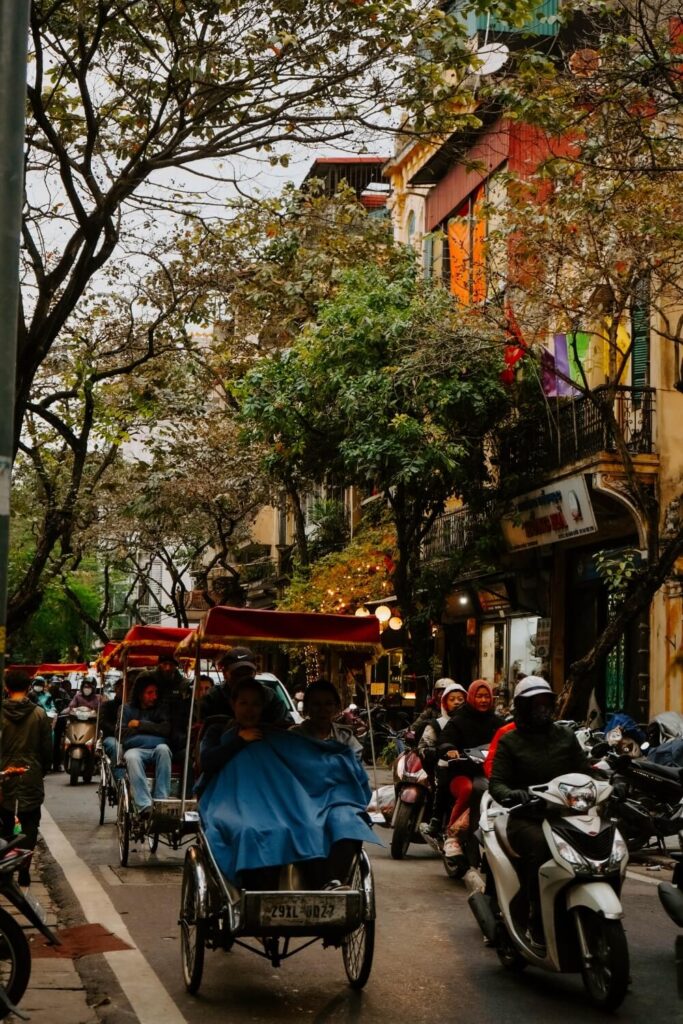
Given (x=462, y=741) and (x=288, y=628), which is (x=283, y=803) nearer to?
(x=288, y=628)

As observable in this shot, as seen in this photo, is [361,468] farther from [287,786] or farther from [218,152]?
[287,786]

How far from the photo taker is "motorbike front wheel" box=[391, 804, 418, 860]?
44.1ft

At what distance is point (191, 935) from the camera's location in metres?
7.57

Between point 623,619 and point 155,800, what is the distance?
261 inches

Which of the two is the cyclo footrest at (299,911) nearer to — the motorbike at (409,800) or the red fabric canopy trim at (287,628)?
the red fabric canopy trim at (287,628)

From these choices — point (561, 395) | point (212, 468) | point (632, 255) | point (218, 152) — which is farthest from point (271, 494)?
point (218, 152)

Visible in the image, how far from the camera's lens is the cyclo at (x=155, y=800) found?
12.4 meters

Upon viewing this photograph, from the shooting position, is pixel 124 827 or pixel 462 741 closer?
pixel 462 741

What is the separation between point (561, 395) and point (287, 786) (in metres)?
15.7

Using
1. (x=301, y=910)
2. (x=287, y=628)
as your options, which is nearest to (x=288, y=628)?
(x=287, y=628)

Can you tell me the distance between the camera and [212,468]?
36656 mm

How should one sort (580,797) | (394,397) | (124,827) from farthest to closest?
1. (394,397)
2. (124,827)
3. (580,797)

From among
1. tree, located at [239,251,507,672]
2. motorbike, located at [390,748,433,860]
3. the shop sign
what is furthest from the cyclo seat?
tree, located at [239,251,507,672]

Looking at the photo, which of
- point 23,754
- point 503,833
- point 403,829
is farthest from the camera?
point 403,829
